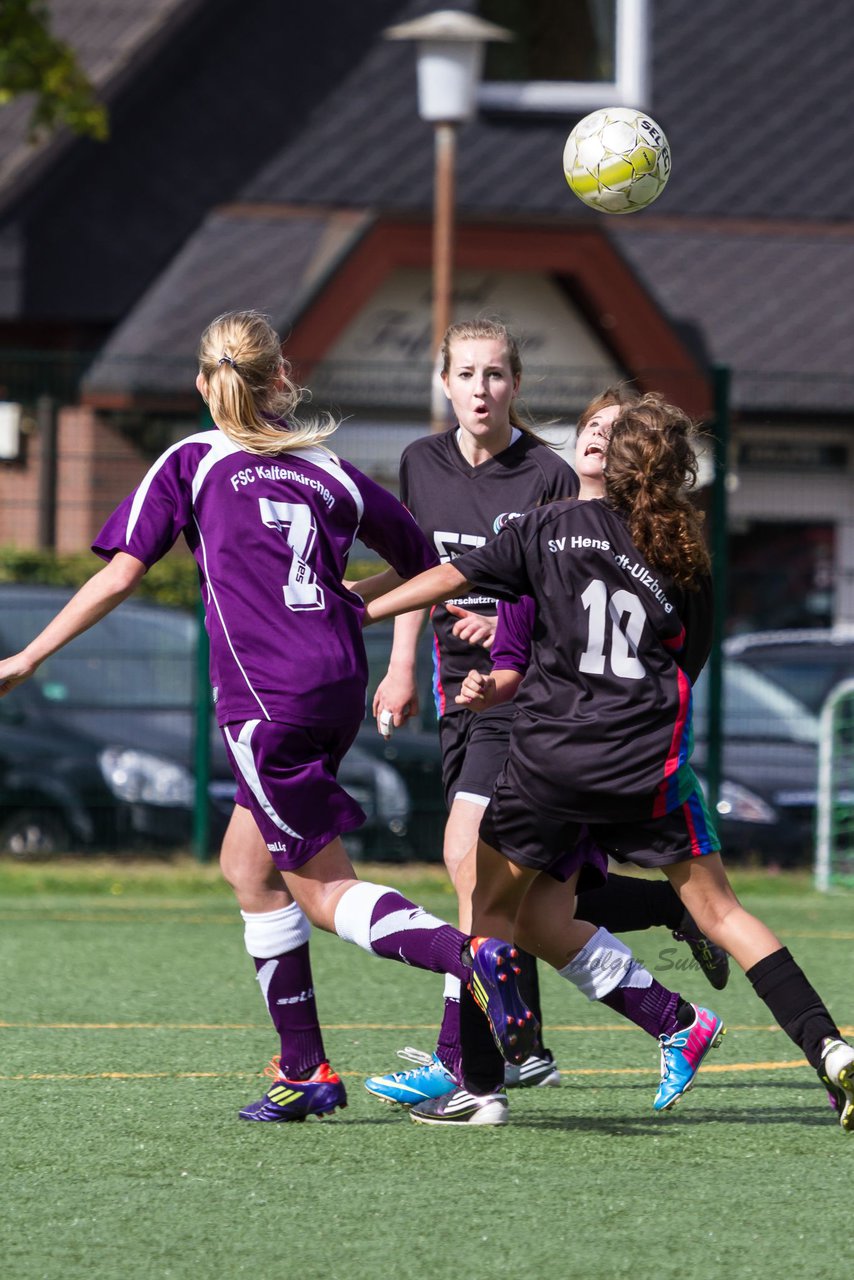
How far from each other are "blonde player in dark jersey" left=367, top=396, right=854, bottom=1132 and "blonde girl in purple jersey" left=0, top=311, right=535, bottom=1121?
25 centimetres

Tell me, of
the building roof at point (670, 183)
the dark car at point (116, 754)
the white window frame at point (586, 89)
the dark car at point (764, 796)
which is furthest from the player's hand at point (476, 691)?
the white window frame at point (586, 89)

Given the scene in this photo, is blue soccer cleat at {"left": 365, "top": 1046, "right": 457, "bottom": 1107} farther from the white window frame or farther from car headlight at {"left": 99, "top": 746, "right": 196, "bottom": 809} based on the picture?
the white window frame

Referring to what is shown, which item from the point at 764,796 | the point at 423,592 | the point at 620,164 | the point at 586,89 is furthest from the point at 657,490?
the point at 586,89

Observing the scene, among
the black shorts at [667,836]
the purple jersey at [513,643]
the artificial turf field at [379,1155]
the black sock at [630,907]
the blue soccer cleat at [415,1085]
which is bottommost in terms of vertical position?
the artificial turf field at [379,1155]

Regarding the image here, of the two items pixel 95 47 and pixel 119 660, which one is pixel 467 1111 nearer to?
pixel 119 660

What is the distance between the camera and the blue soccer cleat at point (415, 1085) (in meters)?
5.05

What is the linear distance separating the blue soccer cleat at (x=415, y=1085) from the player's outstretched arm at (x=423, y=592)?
3.81 ft

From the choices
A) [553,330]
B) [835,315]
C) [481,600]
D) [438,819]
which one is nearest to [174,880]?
[438,819]

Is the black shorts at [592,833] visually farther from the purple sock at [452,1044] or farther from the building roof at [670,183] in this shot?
the building roof at [670,183]

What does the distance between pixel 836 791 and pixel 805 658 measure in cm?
129

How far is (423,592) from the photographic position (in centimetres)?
479

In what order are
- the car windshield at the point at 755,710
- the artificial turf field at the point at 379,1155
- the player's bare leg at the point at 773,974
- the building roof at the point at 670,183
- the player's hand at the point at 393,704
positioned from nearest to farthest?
the artificial turf field at the point at 379,1155
the player's bare leg at the point at 773,974
the player's hand at the point at 393,704
the car windshield at the point at 755,710
the building roof at the point at 670,183

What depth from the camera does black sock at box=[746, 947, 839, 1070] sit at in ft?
15.2

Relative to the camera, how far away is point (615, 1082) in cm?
553
